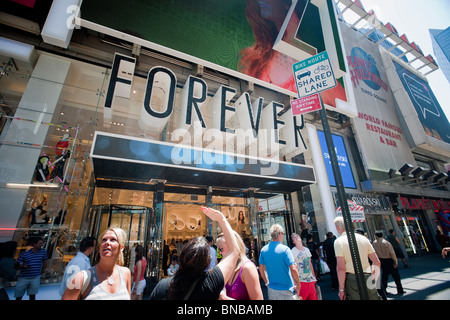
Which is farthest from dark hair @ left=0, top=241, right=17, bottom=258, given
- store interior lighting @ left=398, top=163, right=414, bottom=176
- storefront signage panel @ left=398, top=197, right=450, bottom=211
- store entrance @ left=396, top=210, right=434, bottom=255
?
storefront signage panel @ left=398, top=197, right=450, bottom=211

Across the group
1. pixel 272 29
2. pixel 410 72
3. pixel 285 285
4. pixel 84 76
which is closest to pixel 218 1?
pixel 272 29

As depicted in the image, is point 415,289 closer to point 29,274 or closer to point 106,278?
point 106,278

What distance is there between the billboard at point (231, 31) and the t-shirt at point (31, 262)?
23.6 ft

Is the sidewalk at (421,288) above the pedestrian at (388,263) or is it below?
below

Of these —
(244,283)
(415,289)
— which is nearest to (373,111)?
(415,289)

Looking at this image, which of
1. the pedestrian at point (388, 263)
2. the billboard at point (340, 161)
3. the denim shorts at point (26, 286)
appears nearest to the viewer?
the denim shorts at point (26, 286)

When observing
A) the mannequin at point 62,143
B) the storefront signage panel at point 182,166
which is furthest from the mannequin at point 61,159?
the storefront signage panel at point 182,166

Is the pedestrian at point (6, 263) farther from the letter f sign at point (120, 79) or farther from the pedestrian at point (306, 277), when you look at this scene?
the pedestrian at point (306, 277)

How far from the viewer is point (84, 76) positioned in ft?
28.2

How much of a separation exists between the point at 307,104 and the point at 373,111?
1703cm

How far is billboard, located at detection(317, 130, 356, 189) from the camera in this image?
12781 mm

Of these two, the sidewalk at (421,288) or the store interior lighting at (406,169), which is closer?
the sidewalk at (421,288)

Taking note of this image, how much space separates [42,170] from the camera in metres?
6.39

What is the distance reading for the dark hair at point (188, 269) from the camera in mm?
1678
